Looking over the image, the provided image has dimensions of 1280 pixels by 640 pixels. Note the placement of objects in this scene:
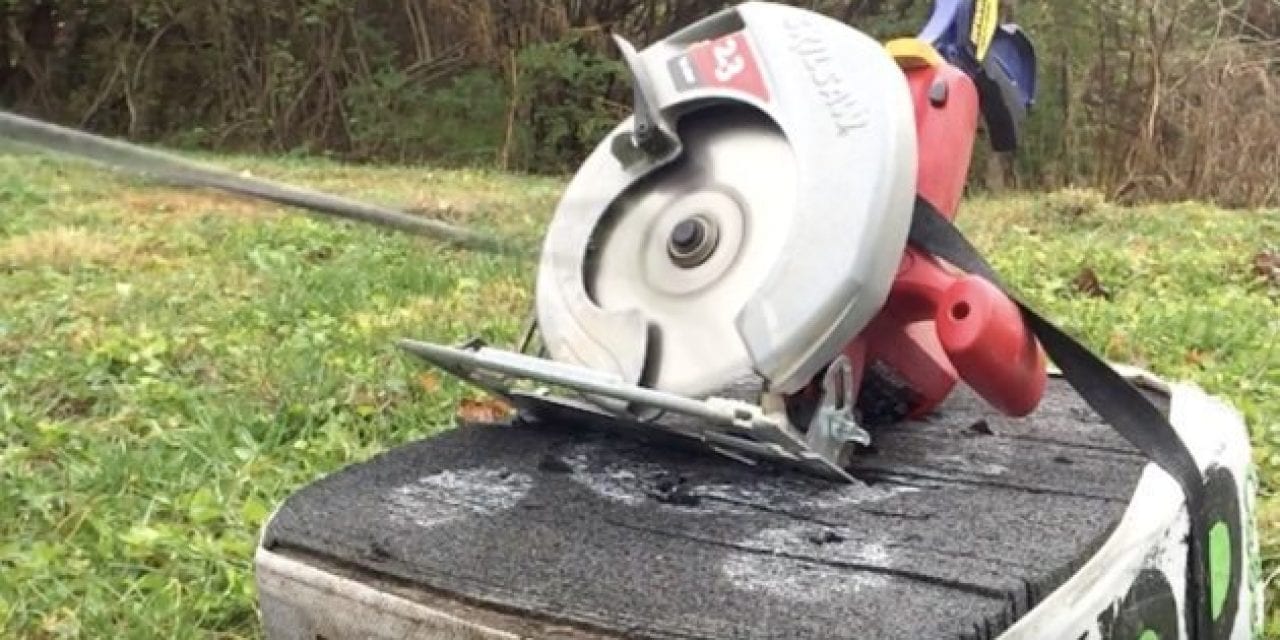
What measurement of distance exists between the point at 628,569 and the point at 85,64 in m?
8.77

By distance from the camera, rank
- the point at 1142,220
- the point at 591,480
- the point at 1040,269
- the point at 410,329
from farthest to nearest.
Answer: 1. the point at 1142,220
2. the point at 1040,269
3. the point at 410,329
4. the point at 591,480

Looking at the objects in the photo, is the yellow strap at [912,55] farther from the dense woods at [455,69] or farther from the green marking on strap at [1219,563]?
the dense woods at [455,69]

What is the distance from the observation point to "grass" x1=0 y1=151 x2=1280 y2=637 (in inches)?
58.0

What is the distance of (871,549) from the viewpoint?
3.35ft

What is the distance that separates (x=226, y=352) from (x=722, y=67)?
1297 millimetres

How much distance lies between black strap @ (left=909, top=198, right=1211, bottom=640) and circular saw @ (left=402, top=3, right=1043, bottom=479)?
0.02 meters

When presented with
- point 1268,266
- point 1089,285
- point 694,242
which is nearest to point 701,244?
point 694,242

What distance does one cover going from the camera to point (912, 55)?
1299 millimetres

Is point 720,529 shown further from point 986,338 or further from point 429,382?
point 429,382

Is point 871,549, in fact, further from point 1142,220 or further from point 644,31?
point 644,31

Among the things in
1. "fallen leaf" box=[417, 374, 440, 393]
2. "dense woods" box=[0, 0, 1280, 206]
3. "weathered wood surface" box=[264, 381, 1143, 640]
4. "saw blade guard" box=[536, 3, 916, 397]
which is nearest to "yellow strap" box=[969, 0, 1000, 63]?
"saw blade guard" box=[536, 3, 916, 397]

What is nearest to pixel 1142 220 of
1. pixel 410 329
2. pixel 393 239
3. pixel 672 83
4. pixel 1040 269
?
pixel 1040 269

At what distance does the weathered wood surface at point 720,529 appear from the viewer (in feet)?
3.07

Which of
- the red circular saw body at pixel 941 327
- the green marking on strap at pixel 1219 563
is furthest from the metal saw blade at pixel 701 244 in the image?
the green marking on strap at pixel 1219 563
